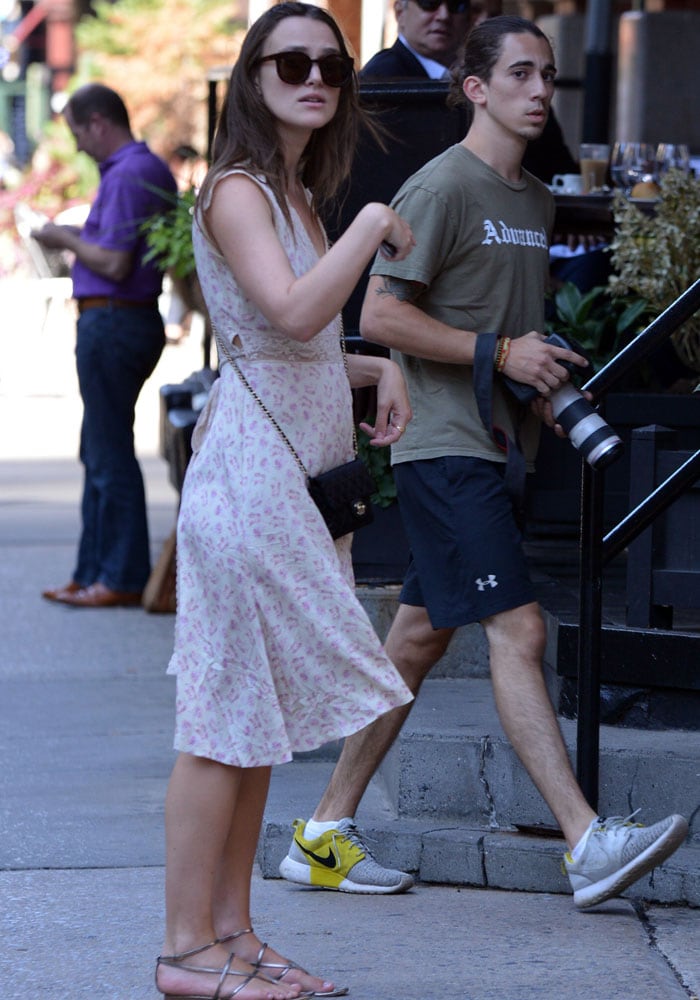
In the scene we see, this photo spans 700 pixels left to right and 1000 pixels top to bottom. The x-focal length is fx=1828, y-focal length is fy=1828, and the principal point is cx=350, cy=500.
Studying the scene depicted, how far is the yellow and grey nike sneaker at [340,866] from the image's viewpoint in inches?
168

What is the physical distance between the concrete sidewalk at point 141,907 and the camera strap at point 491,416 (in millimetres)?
964

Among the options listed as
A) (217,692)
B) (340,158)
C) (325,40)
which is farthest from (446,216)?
(217,692)

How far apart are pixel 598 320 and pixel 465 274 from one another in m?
2.31

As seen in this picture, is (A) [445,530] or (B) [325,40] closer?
(B) [325,40]

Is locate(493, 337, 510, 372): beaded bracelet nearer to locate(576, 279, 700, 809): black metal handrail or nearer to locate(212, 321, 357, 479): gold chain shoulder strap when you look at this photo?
locate(576, 279, 700, 809): black metal handrail

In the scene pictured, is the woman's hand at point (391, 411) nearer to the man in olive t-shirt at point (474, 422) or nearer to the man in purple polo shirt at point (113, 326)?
the man in olive t-shirt at point (474, 422)

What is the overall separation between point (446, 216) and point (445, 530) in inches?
28.0

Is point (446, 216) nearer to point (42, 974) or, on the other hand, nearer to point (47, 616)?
point (42, 974)

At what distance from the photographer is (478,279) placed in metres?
4.20

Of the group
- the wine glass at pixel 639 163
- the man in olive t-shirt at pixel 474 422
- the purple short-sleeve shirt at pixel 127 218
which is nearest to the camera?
the man in olive t-shirt at pixel 474 422

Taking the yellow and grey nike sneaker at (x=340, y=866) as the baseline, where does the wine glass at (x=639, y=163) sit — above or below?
above

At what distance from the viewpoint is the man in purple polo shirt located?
7.86 meters

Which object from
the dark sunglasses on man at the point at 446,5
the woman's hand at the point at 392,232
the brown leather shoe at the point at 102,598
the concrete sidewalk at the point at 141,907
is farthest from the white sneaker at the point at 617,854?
the brown leather shoe at the point at 102,598

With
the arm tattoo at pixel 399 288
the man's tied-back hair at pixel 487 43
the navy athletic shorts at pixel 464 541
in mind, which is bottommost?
the navy athletic shorts at pixel 464 541
